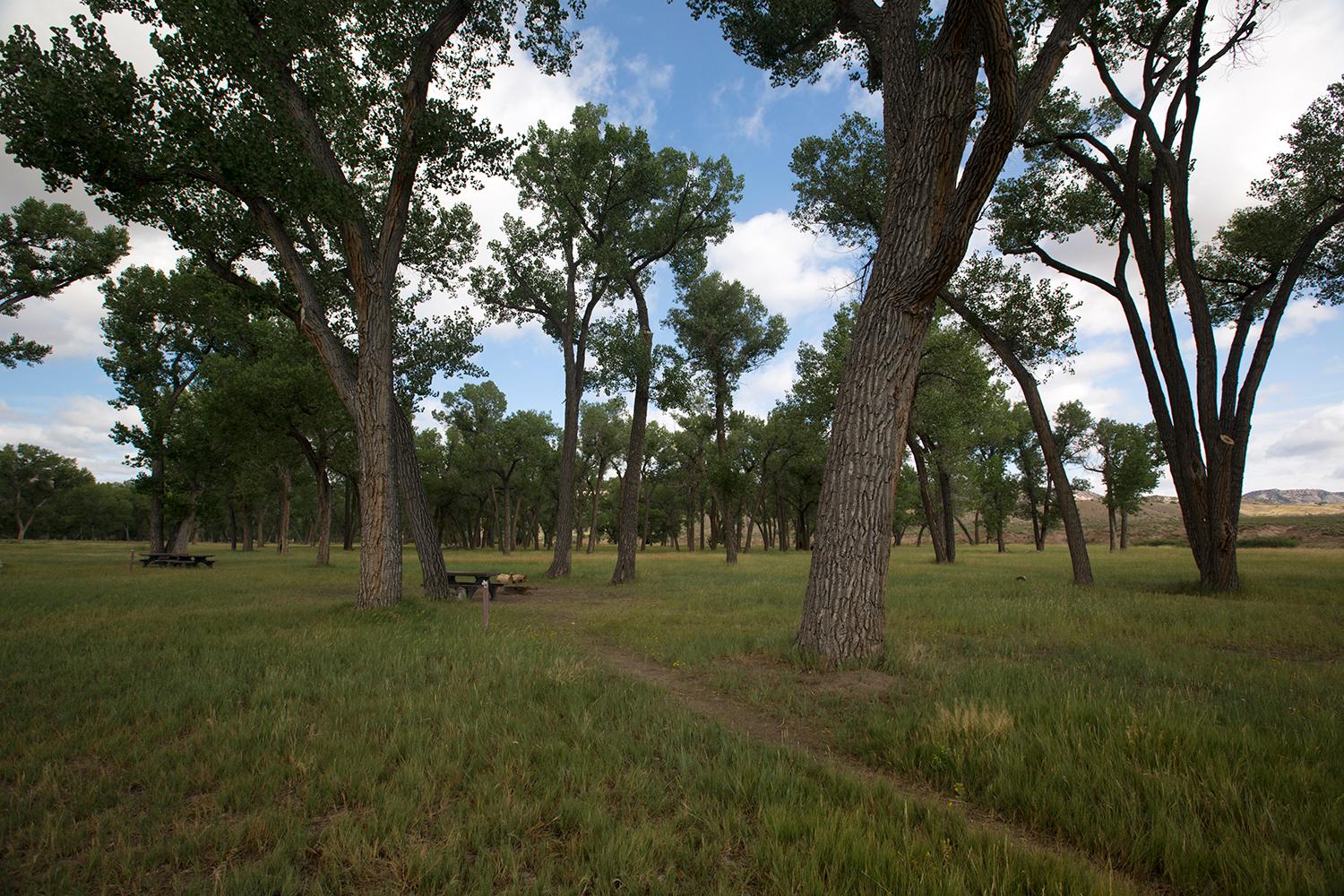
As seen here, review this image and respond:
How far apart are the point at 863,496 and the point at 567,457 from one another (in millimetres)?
14013

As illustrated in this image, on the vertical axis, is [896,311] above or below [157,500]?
above

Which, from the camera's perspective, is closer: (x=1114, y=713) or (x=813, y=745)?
(x=1114, y=713)

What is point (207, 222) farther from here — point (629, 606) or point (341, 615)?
point (629, 606)

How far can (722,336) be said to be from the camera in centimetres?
2900

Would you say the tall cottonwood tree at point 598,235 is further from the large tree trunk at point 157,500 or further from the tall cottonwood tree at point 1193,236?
the large tree trunk at point 157,500

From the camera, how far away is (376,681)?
5.71 metres

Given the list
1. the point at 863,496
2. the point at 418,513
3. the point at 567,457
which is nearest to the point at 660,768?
the point at 863,496

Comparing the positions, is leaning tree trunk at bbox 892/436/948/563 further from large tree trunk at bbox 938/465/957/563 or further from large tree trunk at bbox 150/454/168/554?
large tree trunk at bbox 150/454/168/554

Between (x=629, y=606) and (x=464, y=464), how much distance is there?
41.3m

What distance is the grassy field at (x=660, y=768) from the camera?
2668 mm

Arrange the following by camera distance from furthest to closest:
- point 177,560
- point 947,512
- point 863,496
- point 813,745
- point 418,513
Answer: point 947,512, point 177,560, point 418,513, point 863,496, point 813,745

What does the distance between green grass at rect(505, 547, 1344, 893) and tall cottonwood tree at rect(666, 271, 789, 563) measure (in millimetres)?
19551

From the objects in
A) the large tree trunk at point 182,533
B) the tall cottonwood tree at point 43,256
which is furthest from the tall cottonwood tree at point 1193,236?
the large tree trunk at point 182,533

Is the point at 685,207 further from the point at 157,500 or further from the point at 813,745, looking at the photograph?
the point at 157,500
